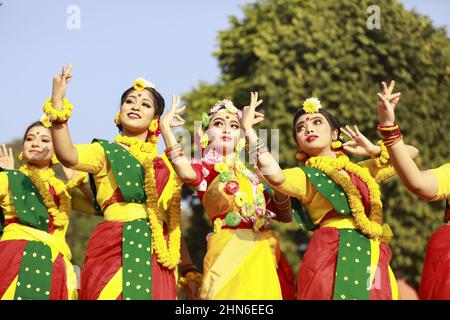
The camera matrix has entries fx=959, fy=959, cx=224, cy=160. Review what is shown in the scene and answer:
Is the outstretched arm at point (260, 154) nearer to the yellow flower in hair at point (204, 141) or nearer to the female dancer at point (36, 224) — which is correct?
the yellow flower in hair at point (204, 141)

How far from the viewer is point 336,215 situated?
239 inches

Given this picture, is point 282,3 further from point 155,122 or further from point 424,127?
point 155,122

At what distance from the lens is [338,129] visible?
656cm

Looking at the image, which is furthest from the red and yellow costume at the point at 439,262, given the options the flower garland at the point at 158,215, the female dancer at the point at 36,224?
the female dancer at the point at 36,224

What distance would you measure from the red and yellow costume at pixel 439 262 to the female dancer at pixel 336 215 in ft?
0.95

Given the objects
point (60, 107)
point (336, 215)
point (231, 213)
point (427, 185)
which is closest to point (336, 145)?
point (336, 215)

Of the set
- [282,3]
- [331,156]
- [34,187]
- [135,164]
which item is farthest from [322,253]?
[282,3]

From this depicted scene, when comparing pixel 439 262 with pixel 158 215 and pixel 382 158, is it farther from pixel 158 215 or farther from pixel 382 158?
pixel 158 215

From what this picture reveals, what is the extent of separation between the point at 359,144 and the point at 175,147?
124 centimetres

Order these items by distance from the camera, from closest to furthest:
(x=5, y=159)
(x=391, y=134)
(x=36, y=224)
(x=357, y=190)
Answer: (x=391, y=134)
(x=357, y=190)
(x=36, y=224)
(x=5, y=159)

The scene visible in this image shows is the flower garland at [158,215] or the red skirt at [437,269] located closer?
the red skirt at [437,269]

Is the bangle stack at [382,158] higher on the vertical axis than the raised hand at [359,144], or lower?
lower

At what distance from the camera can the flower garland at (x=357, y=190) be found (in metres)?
5.97

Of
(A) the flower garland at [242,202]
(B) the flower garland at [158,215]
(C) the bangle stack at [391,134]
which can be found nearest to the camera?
(C) the bangle stack at [391,134]
